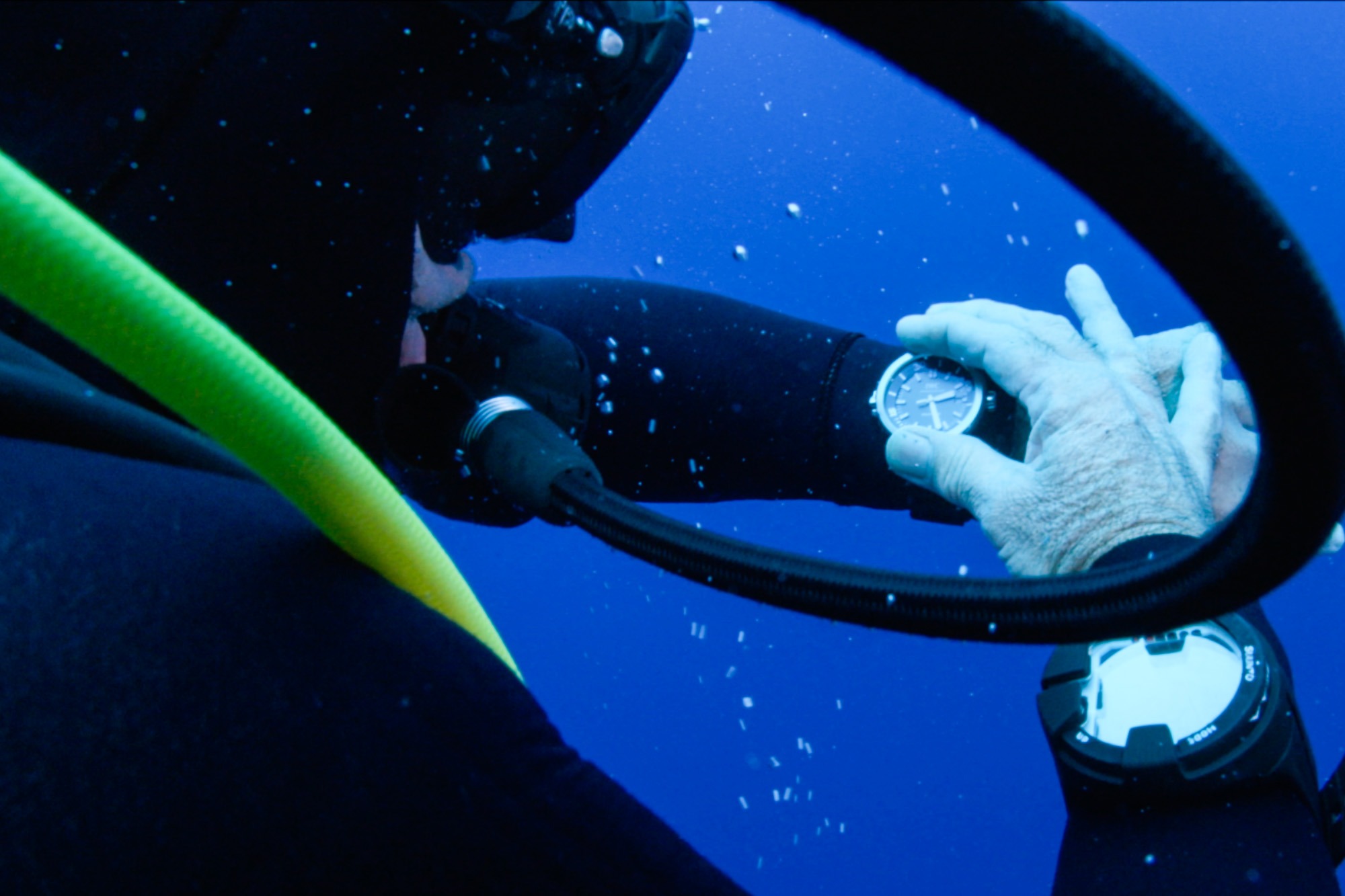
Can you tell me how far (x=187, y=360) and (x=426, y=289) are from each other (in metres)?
0.43

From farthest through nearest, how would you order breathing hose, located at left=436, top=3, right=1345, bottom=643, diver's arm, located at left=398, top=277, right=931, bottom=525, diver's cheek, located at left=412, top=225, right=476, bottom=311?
1. diver's arm, located at left=398, top=277, right=931, bottom=525
2. diver's cheek, located at left=412, top=225, right=476, bottom=311
3. breathing hose, located at left=436, top=3, right=1345, bottom=643

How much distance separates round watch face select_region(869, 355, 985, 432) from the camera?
0.78 meters

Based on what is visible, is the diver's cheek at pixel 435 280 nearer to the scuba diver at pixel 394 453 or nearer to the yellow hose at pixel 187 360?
the scuba diver at pixel 394 453

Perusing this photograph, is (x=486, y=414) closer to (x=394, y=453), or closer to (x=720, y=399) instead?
(x=394, y=453)

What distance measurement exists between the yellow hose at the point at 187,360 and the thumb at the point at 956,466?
0.49 m

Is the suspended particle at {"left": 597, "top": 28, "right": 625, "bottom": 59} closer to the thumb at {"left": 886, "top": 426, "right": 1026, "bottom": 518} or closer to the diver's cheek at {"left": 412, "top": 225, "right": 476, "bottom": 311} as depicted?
the diver's cheek at {"left": 412, "top": 225, "right": 476, "bottom": 311}

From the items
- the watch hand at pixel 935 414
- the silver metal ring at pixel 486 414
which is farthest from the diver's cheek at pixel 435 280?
Result: the watch hand at pixel 935 414

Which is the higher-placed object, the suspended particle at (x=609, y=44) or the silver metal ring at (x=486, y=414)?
the suspended particle at (x=609, y=44)

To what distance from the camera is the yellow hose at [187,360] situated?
0.82 ft

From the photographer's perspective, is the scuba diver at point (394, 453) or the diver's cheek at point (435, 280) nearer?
the scuba diver at point (394, 453)

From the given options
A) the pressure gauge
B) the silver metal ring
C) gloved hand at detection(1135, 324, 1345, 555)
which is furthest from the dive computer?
the silver metal ring

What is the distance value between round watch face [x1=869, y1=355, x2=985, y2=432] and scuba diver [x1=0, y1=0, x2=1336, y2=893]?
23mm

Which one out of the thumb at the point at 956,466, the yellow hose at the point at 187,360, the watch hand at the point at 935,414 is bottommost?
the yellow hose at the point at 187,360

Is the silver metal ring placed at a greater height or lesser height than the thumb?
lesser
